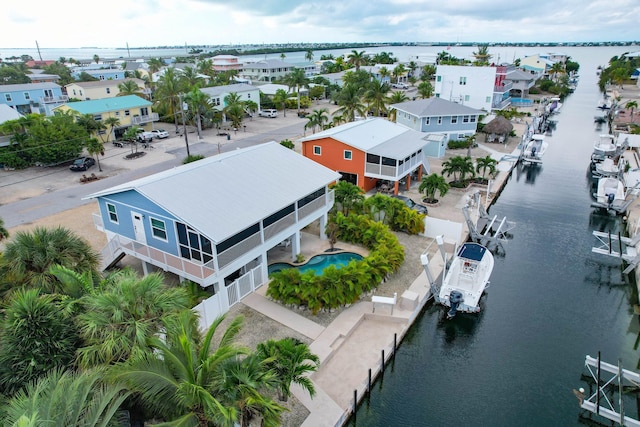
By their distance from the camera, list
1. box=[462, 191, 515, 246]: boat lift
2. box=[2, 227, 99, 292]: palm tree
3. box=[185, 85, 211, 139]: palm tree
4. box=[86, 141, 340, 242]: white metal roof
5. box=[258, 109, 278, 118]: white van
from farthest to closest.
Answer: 1. box=[258, 109, 278, 118]: white van
2. box=[185, 85, 211, 139]: palm tree
3. box=[462, 191, 515, 246]: boat lift
4. box=[86, 141, 340, 242]: white metal roof
5. box=[2, 227, 99, 292]: palm tree

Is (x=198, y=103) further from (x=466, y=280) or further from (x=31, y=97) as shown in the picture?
(x=466, y=280)

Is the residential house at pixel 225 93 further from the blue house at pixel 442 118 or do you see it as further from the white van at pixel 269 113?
the blue house at pixel 442 118

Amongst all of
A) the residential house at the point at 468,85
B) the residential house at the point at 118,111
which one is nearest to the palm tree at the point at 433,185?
the residential house at the point at 118,111

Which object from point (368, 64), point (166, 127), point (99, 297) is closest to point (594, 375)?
point (99, 297)

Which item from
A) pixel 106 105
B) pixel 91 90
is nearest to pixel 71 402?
pixel 106 105

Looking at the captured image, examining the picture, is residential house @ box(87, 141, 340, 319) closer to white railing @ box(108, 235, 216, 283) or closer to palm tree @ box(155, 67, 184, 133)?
white railing @ box(108, 235, 216, 283)

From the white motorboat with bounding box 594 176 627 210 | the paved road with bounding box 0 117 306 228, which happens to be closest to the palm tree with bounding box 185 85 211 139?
the paved road with bounding box 0 117 306 228
